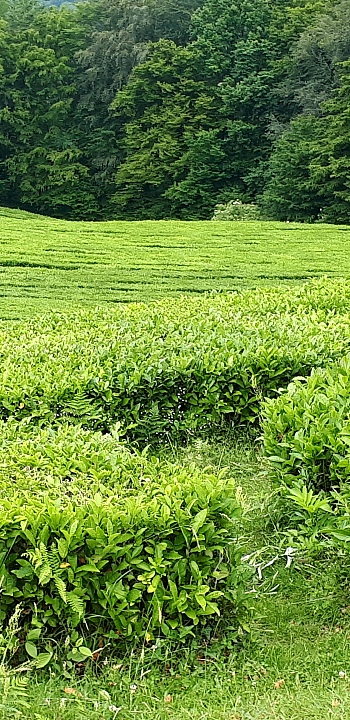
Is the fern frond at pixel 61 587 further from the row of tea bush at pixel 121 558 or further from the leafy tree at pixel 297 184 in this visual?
the leafy tree at pixel 297 184

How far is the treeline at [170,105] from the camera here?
809 inches

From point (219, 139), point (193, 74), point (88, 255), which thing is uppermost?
point (193, 74)

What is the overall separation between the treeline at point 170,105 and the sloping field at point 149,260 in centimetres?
824

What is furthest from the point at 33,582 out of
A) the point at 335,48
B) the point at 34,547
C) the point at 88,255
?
the point at 335,48

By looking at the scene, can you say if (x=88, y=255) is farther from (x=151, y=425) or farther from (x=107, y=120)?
(x=107, y=120)

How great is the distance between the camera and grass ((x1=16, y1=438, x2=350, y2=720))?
1867mm

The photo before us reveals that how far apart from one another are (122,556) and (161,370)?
1516mm

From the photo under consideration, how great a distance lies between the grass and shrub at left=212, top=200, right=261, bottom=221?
1677cm

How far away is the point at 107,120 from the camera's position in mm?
24688

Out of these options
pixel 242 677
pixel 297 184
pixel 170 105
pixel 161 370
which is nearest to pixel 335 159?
pixel 297 184

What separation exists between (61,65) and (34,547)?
24.9m

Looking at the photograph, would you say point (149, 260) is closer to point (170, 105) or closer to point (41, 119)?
point (170, 105)

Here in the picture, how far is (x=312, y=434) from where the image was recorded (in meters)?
2.62

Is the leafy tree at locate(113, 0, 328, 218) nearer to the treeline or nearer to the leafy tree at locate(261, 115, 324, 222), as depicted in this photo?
the treeline
